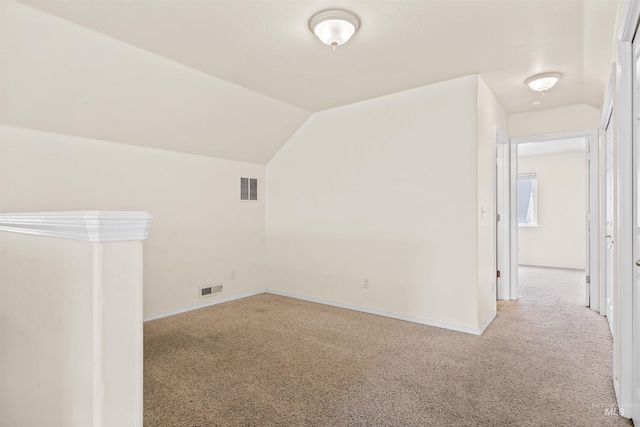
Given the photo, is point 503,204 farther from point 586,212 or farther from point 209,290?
point 209,290

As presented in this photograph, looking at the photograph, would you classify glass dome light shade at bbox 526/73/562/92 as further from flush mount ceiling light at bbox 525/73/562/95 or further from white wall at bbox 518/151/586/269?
white wall at bbox 518/151/586/269

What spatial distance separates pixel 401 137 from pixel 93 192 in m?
3.08

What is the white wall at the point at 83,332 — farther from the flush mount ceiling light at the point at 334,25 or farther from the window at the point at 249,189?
the window at the point at 249,189

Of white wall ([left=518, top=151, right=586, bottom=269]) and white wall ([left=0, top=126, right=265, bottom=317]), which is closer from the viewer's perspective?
white wall ([left=0, top=126, right=265, bottom=317])

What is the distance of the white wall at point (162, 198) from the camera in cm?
296

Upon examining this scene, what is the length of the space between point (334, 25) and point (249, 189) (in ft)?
9.51

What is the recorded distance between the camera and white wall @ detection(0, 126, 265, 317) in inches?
116

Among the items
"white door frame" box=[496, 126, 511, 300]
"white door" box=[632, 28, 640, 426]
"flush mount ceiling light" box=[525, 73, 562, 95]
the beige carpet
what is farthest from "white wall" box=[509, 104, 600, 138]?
"white door" box=[632, 28, 640, 426]

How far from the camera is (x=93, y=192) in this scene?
3.33 metres

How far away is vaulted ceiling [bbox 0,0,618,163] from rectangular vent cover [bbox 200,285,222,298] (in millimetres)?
1723

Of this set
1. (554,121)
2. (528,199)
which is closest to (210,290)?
(554,121)

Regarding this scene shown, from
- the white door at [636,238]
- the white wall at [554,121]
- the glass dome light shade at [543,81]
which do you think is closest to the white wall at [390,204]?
the glass dome light shade at [543,81]

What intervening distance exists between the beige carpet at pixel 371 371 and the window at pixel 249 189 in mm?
1648

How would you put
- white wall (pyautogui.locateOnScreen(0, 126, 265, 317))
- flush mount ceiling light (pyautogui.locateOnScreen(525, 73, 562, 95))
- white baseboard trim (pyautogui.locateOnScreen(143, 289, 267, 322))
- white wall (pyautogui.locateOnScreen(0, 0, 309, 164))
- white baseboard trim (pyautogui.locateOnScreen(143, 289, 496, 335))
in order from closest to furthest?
white wall (pyautogui.locateOnScreen(0, 0, 309, 164)) → white wall (pyautogui.locateOnScreen(0, 126, 265, 317)) → flush mount ceiling light (pyautogui.locateOnScreen(525, 73, 562, 95)) → white baseboard trim (pyautogui.locateOnScreen(143, 289, 496, 335)) → white baseboard trim (pyautogui.locateOnScreen(143, 289, 267, 322))
